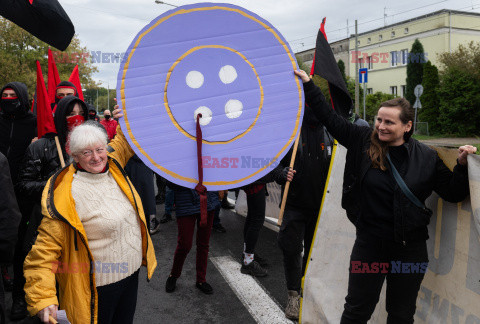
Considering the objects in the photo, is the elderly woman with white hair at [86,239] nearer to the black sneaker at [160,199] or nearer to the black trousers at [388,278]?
the black trousers at [388,278]

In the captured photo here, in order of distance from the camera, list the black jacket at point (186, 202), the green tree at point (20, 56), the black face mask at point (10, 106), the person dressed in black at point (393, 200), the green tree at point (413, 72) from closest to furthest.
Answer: the person dressed in black at point (393, 200), the black jacket at point (186, 202), the black face mask at point (10, 106), the green tree at point (20, 56), the green tree at point (413, 72)

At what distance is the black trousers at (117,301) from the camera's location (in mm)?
2189

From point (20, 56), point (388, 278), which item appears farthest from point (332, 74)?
point (20, 56)

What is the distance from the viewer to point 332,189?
3.13 m

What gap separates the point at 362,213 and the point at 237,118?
3.48 ft

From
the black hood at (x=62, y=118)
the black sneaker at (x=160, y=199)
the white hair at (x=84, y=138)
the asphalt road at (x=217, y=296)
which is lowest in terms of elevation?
the asphalt road at (x=217, y=296)

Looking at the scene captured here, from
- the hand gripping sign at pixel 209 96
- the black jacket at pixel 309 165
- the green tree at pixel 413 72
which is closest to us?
the hand gripping sign at pixel 209 96

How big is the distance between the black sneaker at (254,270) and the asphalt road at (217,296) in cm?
7

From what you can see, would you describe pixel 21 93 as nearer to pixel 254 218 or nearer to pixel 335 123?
pixel 254 218

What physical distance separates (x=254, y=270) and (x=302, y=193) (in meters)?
1.41

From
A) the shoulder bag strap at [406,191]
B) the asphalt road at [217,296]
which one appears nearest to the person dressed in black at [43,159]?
the asphalt road at [217,296]

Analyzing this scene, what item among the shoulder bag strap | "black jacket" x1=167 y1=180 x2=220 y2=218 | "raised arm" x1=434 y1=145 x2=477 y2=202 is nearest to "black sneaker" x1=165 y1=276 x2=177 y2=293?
"black jacket" x1=167 y1=180 x2=220 y2=218

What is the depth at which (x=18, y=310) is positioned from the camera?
338 centimetres

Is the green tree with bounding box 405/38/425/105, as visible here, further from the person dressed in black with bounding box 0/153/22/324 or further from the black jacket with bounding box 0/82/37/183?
→ the person dressed in black with bounding box 0/153/22/324
